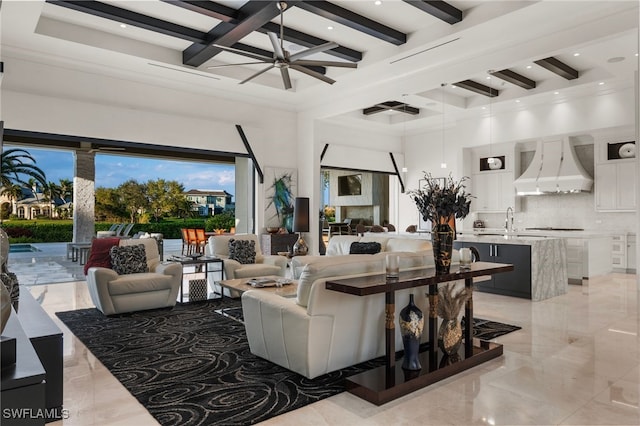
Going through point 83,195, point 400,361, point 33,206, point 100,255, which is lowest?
point 400,361

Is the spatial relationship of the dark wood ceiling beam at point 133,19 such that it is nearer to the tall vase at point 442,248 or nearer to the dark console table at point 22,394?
the tall vase at point 442,248

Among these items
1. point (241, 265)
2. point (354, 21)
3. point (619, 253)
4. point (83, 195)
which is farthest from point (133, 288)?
point (619, 253)

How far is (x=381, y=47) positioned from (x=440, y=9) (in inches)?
66.5

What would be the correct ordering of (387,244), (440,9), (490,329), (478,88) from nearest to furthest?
(490,329) → (440,9) → (387,244) → (478,88)

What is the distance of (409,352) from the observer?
3213mm

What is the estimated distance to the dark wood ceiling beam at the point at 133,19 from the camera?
5.59 metres

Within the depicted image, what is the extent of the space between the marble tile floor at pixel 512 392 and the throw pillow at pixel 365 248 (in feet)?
6.97

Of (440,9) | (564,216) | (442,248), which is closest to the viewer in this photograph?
(442,248)

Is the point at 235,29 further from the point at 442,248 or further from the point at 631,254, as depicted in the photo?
the point at 631,254

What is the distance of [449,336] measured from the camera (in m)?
3.51

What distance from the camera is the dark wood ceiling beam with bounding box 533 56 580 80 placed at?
7352 millimetres

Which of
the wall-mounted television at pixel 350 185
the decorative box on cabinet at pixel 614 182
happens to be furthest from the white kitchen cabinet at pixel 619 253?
the wall-mounted television at pixel 350 185

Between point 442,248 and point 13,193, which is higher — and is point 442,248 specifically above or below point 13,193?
below

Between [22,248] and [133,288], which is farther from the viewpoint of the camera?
[22,248]
